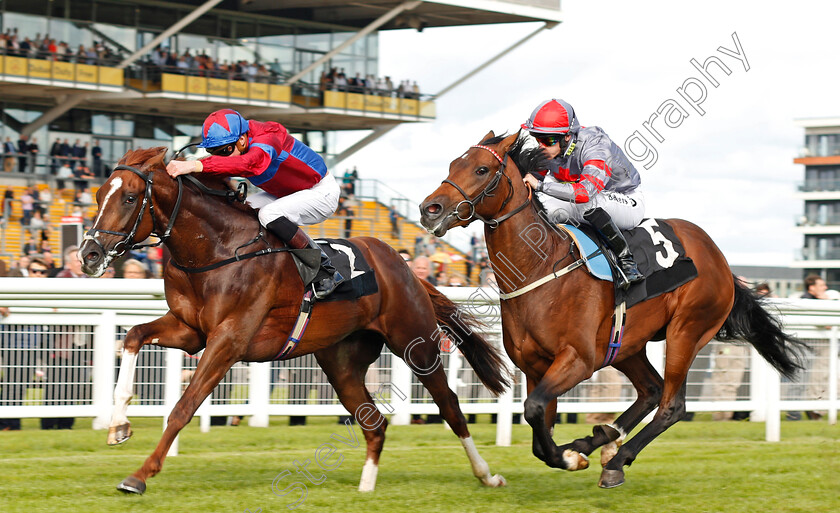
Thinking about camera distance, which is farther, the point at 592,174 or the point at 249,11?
the point at 249,11

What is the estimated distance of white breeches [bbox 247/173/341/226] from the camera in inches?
185

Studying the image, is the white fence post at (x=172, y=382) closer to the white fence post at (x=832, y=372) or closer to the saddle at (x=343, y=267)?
the saddle at (x=343, y=267)

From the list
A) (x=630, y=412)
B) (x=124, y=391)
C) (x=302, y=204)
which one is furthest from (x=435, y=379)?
(x=124, y=391)

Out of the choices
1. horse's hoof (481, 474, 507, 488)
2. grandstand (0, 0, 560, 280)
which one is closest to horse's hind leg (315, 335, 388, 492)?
horse's hoof (481, 474, 507, 488)

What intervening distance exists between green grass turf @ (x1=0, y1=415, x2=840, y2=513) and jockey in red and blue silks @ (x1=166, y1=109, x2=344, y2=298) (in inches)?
41.1

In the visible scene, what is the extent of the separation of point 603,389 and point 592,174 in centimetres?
310

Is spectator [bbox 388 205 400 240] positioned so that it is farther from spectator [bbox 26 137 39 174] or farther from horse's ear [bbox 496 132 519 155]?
horse's ear [bbox 496 132 519 155]

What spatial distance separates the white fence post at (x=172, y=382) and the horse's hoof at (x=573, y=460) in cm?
244

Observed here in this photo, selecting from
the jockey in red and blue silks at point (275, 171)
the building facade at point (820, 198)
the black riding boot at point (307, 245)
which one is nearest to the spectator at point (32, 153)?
the jockey in red and blue silks at point (275, 171)

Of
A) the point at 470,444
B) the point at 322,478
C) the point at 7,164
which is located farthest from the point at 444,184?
the point at 7,164

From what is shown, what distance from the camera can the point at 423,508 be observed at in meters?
4.21

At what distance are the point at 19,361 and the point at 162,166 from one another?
2179 millimetres

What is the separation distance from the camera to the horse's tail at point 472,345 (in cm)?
538

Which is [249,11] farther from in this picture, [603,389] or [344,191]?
[603,389]
